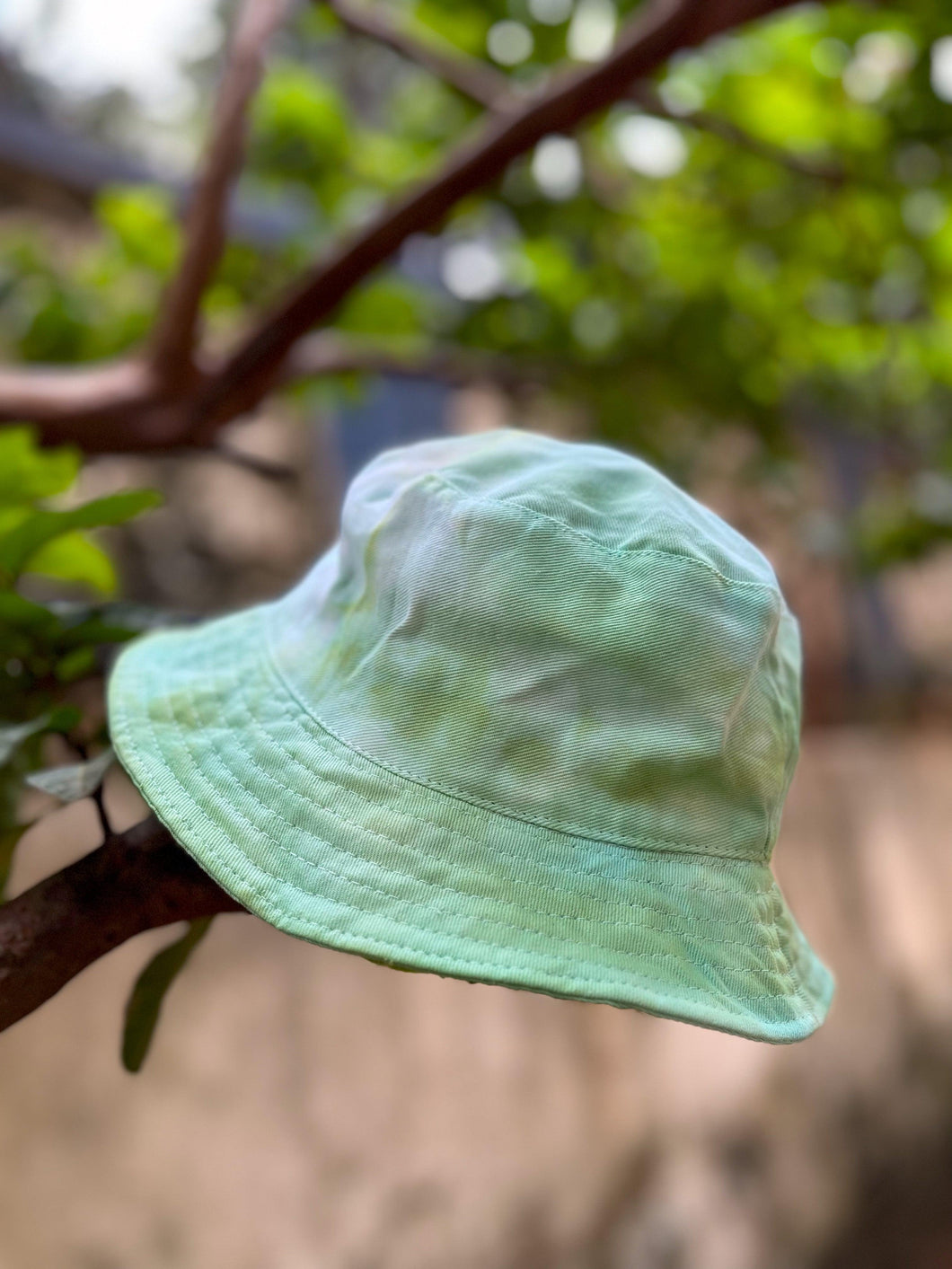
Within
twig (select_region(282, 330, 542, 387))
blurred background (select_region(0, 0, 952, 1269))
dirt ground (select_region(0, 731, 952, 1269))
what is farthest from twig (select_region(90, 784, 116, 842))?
dirt ground (select_region(0, 731, 952, 1269))

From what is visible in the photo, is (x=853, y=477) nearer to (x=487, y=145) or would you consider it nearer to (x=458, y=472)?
(x=487, y=145)

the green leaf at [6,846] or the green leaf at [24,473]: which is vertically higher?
the green leaf at [24,473]

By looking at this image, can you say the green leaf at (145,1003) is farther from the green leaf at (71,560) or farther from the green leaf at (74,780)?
the green leaf at (71,560)

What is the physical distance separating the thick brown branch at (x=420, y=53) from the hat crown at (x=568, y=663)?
35.3 inches

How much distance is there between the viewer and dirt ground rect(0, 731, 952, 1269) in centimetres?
145

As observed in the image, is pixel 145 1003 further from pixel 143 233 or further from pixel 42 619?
pixel 143 233

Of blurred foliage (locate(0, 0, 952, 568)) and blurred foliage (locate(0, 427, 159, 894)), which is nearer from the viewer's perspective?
blurred foliage (locate(0, 427, 159, 894))

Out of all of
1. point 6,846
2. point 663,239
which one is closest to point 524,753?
point 6,846

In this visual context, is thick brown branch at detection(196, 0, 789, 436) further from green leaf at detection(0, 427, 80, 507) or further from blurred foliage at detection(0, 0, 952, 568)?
green leaf at detection(0, 427, 80, 507)

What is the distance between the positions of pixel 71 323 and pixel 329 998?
1.09 meters

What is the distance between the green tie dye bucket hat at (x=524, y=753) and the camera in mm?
330

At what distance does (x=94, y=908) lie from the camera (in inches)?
14.4

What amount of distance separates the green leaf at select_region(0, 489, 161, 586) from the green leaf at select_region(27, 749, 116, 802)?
145 mm

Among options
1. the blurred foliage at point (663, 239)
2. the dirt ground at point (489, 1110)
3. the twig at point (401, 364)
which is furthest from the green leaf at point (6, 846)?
the dirt ground at point (489, 1110)
